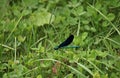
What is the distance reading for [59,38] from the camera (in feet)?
6.02

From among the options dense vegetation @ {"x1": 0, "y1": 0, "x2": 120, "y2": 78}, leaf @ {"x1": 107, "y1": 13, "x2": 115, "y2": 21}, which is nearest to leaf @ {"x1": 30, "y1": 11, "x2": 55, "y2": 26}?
dense vegetation @ {"x1": 0, "y1": 0, "x2": 120, "y2": 78}

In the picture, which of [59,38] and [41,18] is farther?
[41,18]

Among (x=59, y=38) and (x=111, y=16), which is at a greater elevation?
(x=111, y=16)

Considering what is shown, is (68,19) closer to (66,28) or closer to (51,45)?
(66,28)

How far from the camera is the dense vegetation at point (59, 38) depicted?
61.8 inches

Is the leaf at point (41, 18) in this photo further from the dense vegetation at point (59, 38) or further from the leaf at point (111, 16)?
the leaf at point (111, 16)

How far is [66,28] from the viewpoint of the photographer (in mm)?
1932

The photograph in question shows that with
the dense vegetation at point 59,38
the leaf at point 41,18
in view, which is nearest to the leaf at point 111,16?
the dense vegetation at point 59,38

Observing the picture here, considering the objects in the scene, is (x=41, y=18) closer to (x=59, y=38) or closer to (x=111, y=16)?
(x=59, y=38)

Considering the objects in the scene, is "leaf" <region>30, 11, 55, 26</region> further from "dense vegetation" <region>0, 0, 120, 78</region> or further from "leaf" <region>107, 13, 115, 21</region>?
"leaf" <region>107, 13, 115, 21</region>

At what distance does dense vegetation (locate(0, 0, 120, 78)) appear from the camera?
5.15ft

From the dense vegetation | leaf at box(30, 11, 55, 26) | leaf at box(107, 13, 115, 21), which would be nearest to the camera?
the dense vegetation

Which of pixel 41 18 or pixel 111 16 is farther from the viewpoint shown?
pixel 41 18

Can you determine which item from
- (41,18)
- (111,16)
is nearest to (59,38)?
(41,18)
